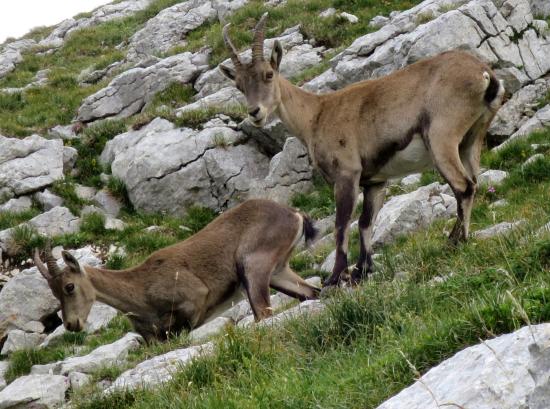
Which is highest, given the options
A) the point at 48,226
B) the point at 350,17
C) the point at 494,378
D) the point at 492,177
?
the point at 494,378

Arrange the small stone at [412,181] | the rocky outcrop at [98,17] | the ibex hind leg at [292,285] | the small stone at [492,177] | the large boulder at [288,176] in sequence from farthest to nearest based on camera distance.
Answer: the rocky outcrop at [98,17] < the large boulder at [288,176] < the small stone at [412,181] < the small stone at [492,177] < the ibex hind leg at [292,285]

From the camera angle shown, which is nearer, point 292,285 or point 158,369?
point 158,369

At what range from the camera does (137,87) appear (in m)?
22.5

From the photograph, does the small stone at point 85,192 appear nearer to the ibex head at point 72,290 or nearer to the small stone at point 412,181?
the ibex head at point 72,290

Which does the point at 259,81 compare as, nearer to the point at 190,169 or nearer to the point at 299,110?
the point at 299,110

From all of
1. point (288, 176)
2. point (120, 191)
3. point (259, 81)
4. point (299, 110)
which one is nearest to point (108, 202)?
point (120, 191)

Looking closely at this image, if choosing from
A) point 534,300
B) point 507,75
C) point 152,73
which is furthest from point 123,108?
point 534,300

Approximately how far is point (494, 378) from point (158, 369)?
4761mm

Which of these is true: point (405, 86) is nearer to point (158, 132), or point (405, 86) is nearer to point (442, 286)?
point (442, 286)

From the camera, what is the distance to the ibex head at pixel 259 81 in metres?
11.3

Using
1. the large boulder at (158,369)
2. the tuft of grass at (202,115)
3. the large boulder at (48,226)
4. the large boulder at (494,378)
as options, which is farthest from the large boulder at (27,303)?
the large boulder at (494,378)

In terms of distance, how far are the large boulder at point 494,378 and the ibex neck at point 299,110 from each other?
761 cm

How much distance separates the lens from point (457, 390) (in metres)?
3.58

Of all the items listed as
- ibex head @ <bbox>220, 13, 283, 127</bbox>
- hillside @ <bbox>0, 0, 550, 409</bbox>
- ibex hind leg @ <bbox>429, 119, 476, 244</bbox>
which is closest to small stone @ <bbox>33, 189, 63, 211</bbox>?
hillside @ <bbox>0, 0, 550, 409</bbox>
